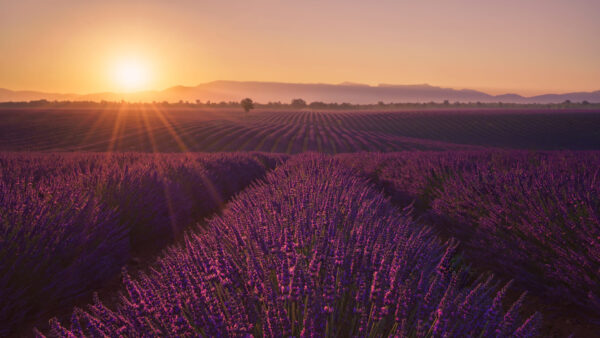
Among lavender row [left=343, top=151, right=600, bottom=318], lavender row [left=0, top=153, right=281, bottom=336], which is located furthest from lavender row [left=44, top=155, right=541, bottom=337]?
lavender row [left=343, top=151, right=600, bottom=318]

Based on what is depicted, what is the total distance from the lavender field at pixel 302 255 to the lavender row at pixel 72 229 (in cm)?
2

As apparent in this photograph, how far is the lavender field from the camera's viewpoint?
4.43 ft

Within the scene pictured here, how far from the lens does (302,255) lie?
1.64 meters

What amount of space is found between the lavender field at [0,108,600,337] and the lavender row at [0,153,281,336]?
2 cm

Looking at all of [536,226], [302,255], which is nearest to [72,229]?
[302,255]

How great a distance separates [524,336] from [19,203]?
13.1ft

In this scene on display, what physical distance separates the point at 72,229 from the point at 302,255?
2.54 meters

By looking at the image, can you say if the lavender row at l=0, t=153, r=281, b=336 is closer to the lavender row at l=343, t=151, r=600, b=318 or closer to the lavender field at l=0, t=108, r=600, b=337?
the lavender field at l=0, t=108, r=600, b=337

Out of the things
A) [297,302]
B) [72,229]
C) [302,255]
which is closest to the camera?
[297,302]

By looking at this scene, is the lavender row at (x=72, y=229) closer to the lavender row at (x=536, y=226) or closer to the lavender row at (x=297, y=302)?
the lavender row at (x=297, y=302)

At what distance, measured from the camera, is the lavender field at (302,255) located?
4.43ft

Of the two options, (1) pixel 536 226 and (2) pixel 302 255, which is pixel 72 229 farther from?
(1) pixel 536 226

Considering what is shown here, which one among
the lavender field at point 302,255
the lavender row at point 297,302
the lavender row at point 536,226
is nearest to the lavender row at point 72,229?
the lavender field at point 302,255

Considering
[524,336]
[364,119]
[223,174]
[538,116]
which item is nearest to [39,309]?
[524,336]
